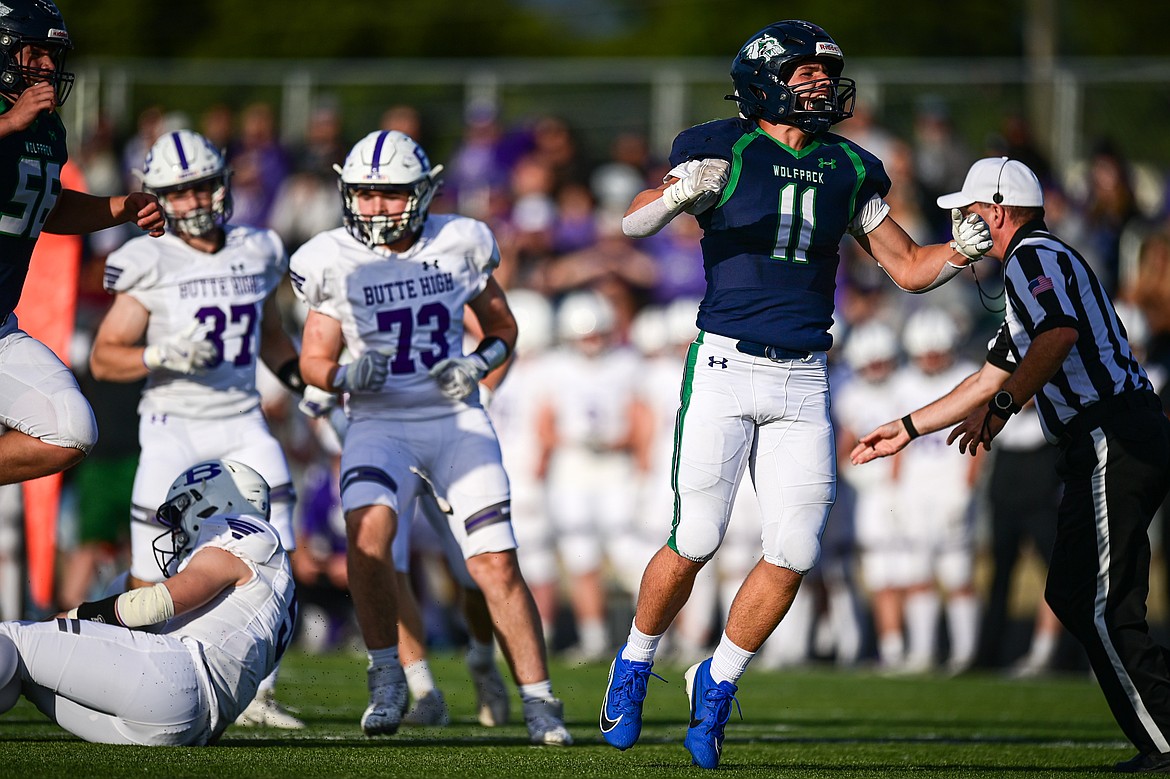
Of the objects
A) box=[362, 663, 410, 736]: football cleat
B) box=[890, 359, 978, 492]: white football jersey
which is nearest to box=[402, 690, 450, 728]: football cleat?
box=[362, 663, 410, 736]: football cleat

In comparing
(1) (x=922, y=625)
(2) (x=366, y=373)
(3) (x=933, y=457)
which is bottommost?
(1) (x=922, y=625)

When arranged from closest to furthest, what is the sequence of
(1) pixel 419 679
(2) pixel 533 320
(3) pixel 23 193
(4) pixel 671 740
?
(3) pixel 23 193 < (4) pixel 671 740 < (1) pixel 419 679 < (2) pixel 533 320

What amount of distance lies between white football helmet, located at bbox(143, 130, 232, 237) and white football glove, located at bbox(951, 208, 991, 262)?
3399mm

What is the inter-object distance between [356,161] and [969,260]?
2.50 metres

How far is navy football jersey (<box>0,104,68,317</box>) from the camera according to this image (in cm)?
560

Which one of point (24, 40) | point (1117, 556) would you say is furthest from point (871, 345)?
point (24, 40)

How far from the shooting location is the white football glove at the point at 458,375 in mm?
6332

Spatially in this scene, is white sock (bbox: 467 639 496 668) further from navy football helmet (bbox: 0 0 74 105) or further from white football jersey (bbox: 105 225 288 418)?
navy football helmet (bbox: 0 0 74 105)

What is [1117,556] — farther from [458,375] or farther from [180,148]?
[180,148]

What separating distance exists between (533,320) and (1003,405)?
7676 mm

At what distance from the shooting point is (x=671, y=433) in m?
12.3

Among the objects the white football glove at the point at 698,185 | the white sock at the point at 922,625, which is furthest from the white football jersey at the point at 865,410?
the white football glove at the point at 698,185

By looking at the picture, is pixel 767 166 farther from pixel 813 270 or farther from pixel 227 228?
pixel 227 228

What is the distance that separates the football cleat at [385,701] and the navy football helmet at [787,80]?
2.50 m
